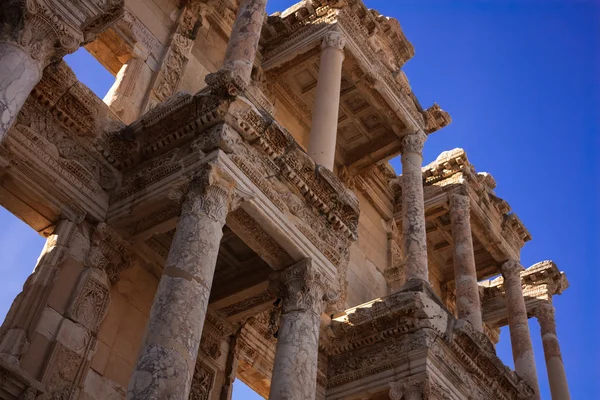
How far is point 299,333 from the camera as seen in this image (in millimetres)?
10750

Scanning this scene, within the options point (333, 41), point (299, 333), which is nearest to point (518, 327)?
point (333, 41)

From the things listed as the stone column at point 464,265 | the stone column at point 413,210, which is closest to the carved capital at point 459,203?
the stone column at point 464,265

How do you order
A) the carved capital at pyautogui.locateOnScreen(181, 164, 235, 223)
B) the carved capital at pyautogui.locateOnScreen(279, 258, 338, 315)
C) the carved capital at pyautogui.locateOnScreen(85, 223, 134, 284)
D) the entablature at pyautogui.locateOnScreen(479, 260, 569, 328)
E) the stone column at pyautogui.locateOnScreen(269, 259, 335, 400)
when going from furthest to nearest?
the entablature at pyautogui.locateOnScreen(479, 260, 569, 328), the carved capital at pyautogui.locateOnScreen(279, 258, 338, 315), the carved capital at pyautogui.locateOnScreen(85, 223, 134, 284), the stone column at pyautogui.locateOnScreen(269, 259, 335, 400), the carved capital at pyautogui.locateOnScreen(181, 164, 235, 223)

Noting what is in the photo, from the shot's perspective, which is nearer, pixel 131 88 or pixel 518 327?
pixel 131 88

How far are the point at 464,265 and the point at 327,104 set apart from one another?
17.9 feet

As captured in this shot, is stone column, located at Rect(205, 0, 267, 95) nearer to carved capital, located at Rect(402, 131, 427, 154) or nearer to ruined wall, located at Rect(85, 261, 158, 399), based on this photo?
ruined wall, located at Rect(85, 261, 158, 399)

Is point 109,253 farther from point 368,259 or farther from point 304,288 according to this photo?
point 368,259

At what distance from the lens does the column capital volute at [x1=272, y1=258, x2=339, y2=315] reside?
11.1 metres

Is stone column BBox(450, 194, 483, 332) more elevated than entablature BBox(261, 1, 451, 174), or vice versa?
entablature BBox(261, 1, 451, 174)

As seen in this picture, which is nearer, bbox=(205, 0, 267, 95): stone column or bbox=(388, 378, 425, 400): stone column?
bbox=(205, 0, 267, 95): stone column

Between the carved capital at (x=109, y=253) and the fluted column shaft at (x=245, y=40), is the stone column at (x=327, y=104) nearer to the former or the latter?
the fluted column shaft at (x=245, y=40)

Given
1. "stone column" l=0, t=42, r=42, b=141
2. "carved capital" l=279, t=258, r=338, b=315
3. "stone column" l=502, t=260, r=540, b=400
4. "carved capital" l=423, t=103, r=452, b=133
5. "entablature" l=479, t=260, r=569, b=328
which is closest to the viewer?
"stone column" l=0, t=42, r=42, b=141

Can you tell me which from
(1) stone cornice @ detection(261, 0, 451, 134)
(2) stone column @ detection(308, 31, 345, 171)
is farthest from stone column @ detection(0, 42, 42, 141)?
(1) stone cornice @ detection(261, 0, 451, 134)

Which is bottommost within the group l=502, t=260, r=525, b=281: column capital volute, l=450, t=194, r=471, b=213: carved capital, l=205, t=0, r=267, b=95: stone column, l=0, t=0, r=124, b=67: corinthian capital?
l=0, t=0, r=124, b=67: corinthian capital
